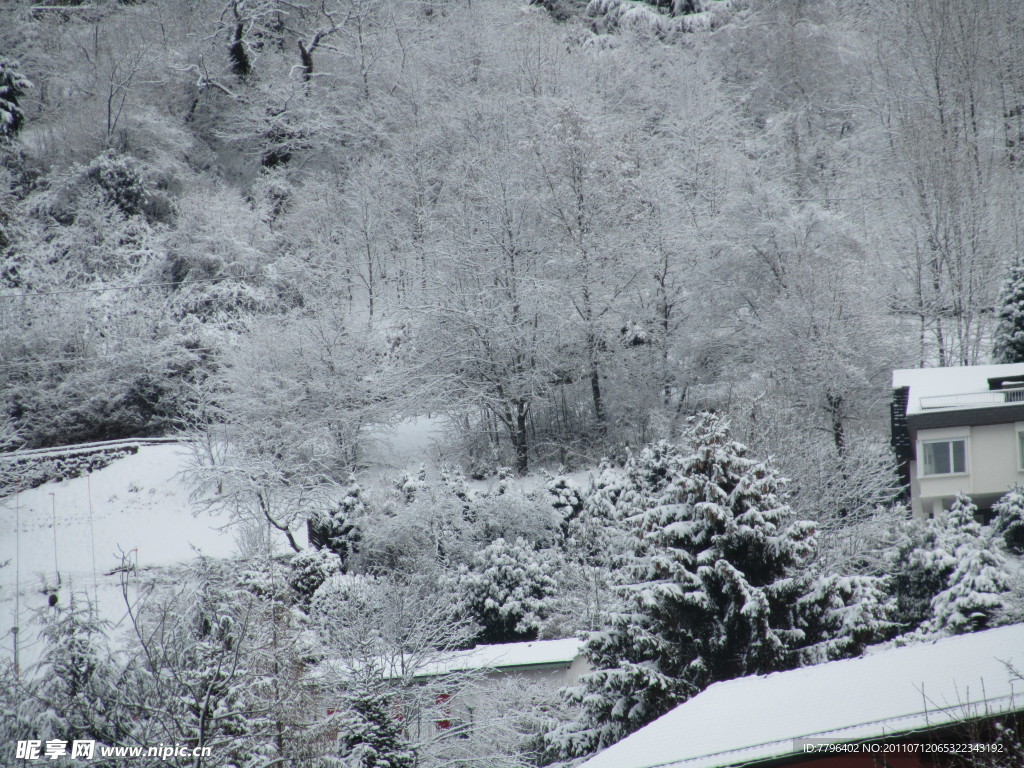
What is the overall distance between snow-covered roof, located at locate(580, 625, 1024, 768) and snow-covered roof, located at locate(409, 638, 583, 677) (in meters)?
6.12

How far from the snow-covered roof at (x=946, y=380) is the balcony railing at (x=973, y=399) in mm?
136

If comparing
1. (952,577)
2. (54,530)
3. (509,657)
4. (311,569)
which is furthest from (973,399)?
(54,530)

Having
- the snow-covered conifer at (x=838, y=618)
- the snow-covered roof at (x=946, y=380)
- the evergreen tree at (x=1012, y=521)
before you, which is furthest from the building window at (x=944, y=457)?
the snow-covered conifer at (x=838, y=618)

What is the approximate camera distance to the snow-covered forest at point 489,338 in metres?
12.7

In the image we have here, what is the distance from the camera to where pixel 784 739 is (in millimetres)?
7898

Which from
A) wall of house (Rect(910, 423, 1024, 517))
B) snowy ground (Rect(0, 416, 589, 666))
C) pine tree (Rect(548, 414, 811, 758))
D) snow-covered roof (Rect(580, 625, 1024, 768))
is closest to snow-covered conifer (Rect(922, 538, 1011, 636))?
pine tree (Rect(548, 414, 811, 758))

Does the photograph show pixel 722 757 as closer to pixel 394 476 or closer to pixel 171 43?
pixel 394 476

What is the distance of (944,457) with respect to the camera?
777 inches

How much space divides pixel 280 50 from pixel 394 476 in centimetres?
2514

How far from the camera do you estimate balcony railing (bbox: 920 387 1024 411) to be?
19.7 m

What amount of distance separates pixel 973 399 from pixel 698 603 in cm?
1099

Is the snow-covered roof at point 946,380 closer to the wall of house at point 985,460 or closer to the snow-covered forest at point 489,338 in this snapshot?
the wall of house at point 985,460

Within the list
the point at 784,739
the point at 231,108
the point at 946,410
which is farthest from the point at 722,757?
the point at 231,108

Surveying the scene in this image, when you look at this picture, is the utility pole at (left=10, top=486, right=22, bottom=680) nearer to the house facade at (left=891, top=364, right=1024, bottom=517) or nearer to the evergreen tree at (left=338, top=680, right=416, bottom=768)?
the evergreen tree at (left=338, top=680, right=416, bottom=768)
